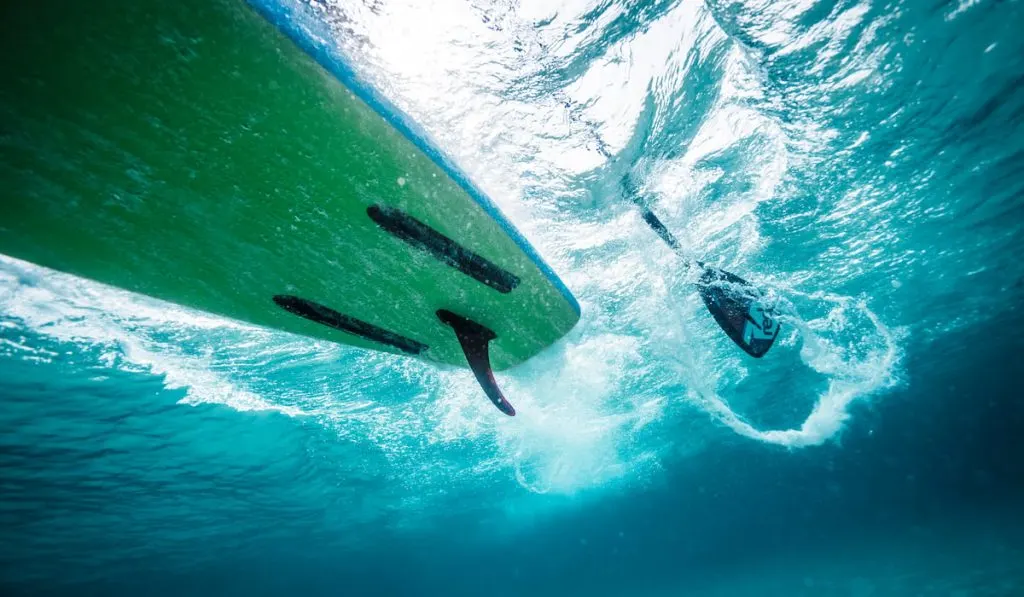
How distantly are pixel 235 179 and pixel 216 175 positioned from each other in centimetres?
12

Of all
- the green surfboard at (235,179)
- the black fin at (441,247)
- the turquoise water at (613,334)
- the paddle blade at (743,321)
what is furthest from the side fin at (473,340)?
the paddle blade at (743,321)

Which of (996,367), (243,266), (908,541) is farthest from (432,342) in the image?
(908,541)

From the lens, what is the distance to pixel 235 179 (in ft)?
9.61

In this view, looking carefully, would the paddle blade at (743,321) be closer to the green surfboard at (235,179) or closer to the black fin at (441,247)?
the green surfboard at (235,179)

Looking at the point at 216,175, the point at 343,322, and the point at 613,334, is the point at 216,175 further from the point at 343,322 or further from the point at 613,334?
the point at 613,334

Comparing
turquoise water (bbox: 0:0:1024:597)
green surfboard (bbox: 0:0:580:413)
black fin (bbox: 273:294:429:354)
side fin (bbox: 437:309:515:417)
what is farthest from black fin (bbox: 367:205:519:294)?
turquoise water (bbox: 0:0:1024:597)

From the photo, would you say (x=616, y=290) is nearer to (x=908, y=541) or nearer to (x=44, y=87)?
(x=44, y=87)

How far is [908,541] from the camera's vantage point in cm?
4897

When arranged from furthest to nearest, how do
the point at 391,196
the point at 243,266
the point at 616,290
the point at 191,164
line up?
1. the point at 616,290
2. the point at 243,266
3. the point at 391,196
4. the point at 191,164

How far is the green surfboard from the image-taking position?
2238 mm

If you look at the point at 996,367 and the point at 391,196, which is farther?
the point at 996,367

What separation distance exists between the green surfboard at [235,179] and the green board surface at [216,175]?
11 mm

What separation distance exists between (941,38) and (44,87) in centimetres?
1033

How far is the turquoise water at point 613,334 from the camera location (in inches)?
211
